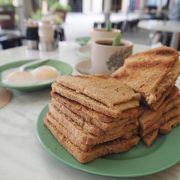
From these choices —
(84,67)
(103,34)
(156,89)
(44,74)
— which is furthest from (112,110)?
(103,34)

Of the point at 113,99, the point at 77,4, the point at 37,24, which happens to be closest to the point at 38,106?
the point at 113,99

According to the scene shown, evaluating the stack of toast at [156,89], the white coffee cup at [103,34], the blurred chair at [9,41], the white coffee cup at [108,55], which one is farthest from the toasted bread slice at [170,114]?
the blurred chair at [9,41]

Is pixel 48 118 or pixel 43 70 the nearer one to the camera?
pixel 48 118

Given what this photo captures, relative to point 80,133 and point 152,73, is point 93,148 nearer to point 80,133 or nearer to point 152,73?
point 80,133

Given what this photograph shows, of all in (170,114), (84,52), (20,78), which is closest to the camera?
(170,114)

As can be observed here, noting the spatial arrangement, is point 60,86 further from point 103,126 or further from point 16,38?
point 16,38

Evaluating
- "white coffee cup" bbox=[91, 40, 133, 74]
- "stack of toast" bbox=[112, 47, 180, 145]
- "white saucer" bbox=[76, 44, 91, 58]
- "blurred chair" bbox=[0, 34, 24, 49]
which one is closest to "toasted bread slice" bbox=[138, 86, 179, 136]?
"stack of toast" bbox=[112, 47, 180, 145]

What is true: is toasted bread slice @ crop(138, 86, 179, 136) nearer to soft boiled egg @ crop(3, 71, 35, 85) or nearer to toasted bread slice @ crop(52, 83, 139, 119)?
toasted bread slice @ crop(52, 83, 139, 119)

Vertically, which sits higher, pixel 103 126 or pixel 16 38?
pixel 103 126
